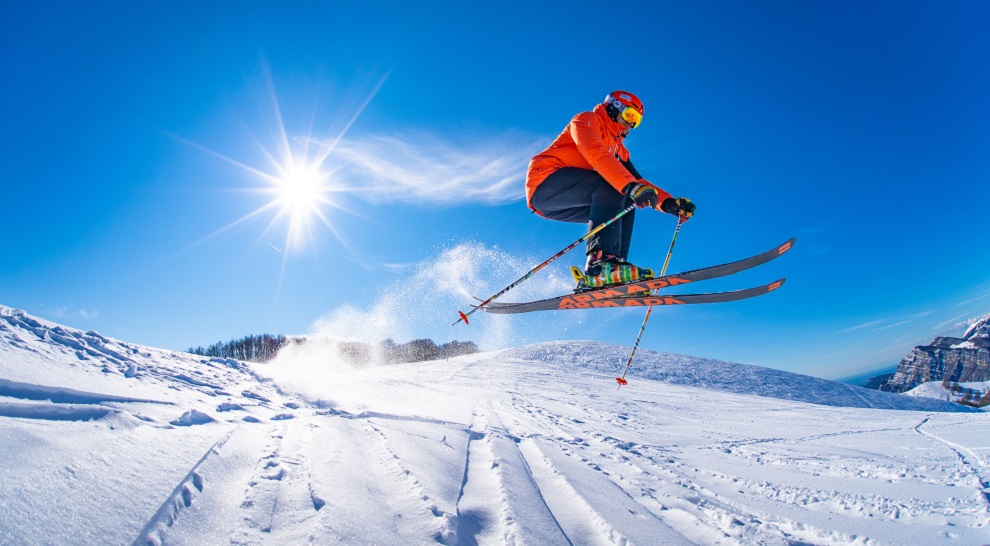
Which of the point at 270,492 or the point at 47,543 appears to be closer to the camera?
the point at 47,543

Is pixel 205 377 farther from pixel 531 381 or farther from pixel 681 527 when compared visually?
pixel 531 381

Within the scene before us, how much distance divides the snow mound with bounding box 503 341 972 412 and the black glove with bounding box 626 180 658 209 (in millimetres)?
15857

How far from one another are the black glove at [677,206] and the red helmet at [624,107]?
4.09 feet

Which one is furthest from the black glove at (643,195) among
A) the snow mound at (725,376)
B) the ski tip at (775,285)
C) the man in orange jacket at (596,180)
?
the snow mound at (725,376)

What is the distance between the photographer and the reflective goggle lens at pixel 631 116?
15.5ft

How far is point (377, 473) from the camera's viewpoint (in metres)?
2.30

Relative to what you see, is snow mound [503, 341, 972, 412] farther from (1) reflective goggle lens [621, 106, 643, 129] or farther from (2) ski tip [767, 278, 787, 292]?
(1) reflective goggle lens [621, 106, 643, 129]

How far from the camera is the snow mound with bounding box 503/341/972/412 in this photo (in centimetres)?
1877

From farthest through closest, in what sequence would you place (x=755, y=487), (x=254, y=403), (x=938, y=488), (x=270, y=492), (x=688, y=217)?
(x=688, y=217) < (x=254, y=403) < (x=755, y=487) < (x=938, y=488) < (x=270, y=492)

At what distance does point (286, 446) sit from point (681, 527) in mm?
2349

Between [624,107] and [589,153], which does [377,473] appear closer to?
[589,153]

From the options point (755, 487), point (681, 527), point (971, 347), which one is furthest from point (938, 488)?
point (971, 347)

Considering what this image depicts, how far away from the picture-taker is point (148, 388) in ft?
10.00

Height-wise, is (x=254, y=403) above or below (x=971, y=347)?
below
